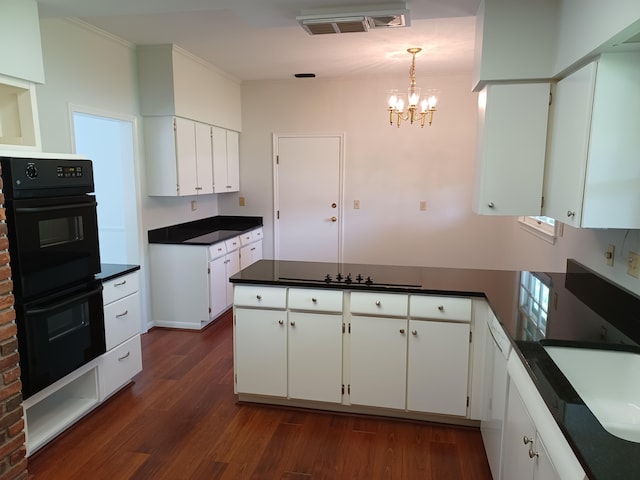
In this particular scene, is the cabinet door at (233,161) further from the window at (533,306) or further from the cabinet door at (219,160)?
the window at (533,306)

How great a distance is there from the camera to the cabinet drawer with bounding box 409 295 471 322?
2.47 m

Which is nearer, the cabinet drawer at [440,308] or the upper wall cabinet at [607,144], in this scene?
the upper wall cabinet at [607,144]

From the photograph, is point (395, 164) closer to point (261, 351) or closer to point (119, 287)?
point (261, 351)

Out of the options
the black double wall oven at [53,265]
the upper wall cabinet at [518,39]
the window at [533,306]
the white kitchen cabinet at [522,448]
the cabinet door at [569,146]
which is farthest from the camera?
the upper wall cabinet at [518,39]

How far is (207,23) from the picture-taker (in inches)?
131

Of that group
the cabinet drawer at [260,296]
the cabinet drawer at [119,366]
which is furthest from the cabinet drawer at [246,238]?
the cabinet drawer at [260,296]

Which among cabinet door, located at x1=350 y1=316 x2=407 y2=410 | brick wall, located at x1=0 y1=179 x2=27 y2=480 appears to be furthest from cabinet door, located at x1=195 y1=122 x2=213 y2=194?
cabinet door, located at x1=350 y1=316 x2=407 y2=410

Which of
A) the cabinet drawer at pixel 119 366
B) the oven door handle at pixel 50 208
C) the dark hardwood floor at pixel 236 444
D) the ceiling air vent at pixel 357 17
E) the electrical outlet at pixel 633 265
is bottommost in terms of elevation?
the dark hardwood floor at pixel 236 444

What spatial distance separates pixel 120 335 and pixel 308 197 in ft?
10.1

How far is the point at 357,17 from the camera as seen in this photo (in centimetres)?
253

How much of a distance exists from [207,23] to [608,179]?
2949 millimetres

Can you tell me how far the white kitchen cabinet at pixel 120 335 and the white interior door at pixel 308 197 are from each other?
2661 mm

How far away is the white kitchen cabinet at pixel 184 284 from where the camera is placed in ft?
13.9

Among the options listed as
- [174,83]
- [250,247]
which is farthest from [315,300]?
[250,247]
